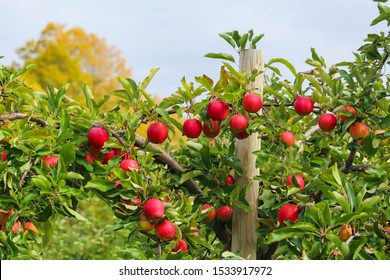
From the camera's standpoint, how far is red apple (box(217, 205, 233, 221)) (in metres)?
2.77

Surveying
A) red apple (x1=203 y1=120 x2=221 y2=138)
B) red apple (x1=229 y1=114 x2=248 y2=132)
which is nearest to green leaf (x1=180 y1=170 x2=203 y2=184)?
red apple (x1=203 y1=120 x2=221 y2=138)

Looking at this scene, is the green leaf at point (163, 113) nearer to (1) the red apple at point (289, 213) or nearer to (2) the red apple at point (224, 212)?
(2) the red apple at point (224, 212)

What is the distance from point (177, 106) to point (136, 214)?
0.51 meters

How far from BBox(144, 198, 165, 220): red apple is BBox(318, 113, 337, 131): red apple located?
83cm

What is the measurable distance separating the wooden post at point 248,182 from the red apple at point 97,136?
63 centimetres

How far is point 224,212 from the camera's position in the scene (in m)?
2.77

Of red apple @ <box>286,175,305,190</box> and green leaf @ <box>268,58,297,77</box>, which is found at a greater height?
green leaf @ <box>268,58,297,77</box>

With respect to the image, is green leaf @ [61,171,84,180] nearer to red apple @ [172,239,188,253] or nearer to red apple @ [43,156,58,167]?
red apple @ [43,156,58,167]

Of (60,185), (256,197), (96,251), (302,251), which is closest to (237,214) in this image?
(256,197)

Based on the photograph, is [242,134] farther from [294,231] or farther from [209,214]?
[294,231]

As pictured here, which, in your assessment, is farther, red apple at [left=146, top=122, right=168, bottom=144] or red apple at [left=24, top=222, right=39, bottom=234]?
red apple at [left=146, top=122, right=168, bottom=144]

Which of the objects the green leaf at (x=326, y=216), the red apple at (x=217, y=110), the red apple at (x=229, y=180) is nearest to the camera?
the green leaf at (x=326, y=216)

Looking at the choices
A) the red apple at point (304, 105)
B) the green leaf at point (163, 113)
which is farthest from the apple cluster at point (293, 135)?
the green leaf at point (163, 113)

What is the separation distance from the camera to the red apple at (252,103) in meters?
2.61
